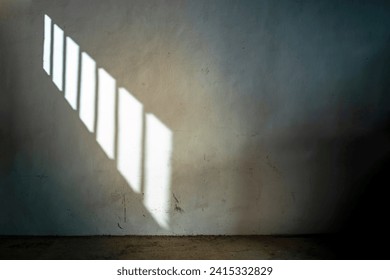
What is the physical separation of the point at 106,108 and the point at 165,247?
4.62 ft

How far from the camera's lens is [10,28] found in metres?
2.93

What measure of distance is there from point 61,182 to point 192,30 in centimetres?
194

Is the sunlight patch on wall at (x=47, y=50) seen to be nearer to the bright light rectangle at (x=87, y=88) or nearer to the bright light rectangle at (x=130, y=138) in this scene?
the bright light rectangle at (x=87, y=88)

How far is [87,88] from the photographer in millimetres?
2947

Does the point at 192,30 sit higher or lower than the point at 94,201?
higher

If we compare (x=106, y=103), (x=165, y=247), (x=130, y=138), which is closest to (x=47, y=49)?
(x=106, y=103)

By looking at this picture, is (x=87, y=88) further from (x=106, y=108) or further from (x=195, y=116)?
(x=195, y=116)

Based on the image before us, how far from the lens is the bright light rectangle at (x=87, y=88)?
116 inches

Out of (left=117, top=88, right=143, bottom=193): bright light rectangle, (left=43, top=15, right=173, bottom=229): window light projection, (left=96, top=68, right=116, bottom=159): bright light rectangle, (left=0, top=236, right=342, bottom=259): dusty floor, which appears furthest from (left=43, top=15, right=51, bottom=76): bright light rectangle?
(left=0, top=236, right=342, bottom=259): dusty floor

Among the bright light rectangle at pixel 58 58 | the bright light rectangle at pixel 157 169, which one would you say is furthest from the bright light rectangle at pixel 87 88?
the bright light rectangle at pixel 157 169

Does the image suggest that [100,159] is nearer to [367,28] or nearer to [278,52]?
[278,52]

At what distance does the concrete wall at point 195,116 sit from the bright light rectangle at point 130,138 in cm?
2

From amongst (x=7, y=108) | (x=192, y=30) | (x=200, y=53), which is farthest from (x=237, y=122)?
(x=7, y=108)
